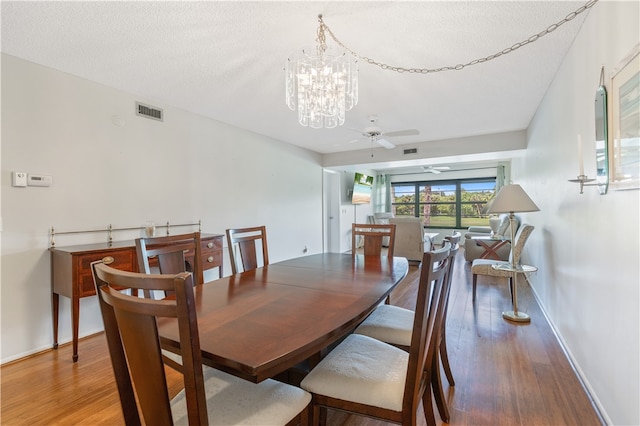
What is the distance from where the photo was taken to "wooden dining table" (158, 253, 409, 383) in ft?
3.17

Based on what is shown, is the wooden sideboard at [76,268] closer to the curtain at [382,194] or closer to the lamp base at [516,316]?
the lamp base at [516,316]

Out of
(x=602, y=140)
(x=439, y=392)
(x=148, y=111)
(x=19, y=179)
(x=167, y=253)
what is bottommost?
(x=439, y=392)

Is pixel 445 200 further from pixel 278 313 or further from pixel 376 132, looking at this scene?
pixel 278 313

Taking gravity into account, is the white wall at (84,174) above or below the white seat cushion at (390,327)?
above

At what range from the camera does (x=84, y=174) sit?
2.73m

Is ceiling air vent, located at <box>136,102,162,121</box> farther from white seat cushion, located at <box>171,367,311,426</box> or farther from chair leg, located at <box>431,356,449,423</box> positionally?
chair leg, located at <box>431,356,449,423</box>

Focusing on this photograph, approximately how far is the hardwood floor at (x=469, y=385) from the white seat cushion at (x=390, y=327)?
1.44 feet

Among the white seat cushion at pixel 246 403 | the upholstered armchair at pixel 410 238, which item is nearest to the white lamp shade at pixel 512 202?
the upholstered armchair at pixel 410 238

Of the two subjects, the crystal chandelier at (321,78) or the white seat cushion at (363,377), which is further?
the crystal chandelier at (321,78)

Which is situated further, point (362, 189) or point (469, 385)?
point (362, 189)

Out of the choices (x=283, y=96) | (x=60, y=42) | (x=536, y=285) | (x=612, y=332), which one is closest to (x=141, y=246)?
(x=60, y=42)

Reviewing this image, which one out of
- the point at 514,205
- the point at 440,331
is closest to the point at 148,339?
the point at 440,331

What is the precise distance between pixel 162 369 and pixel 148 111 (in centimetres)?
315

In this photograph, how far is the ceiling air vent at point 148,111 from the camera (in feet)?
10.3
